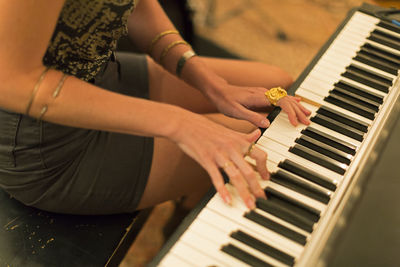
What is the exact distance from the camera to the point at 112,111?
2.68 feet

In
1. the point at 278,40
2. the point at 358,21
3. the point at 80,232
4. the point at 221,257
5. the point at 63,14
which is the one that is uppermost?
→ the point at 278,40

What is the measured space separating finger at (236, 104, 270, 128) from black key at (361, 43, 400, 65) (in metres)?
0.40

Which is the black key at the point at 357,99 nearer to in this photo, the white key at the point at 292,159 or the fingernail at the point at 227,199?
the white key at the point at 292,159

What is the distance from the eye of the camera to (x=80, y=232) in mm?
1014

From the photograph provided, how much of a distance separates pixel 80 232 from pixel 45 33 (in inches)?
18.4

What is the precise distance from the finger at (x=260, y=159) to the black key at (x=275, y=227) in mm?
85

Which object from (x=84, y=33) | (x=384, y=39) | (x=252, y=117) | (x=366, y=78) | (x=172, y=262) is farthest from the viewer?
(x=384, y=39)

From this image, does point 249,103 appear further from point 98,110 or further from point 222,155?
point 98,110

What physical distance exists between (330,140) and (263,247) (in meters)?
0.32

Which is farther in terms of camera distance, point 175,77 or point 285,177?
point 175,77

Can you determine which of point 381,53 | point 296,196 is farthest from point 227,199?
point 381,53

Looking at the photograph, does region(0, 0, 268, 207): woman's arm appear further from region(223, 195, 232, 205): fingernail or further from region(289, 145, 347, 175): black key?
region(289, 145, 347, 175): black key

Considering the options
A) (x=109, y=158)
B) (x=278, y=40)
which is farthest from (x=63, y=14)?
(x=278, y=40)

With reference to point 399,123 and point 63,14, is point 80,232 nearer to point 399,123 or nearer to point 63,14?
point 63,14
